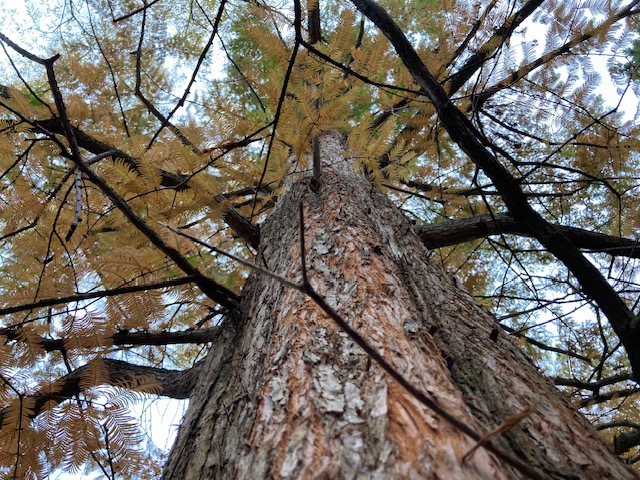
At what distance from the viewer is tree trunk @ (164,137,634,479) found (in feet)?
2.24

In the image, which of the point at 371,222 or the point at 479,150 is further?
the point at 371,222

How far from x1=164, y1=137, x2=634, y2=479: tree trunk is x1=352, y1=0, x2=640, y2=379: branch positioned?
1.42 ft

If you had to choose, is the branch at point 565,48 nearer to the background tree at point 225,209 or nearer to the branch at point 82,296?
the background tree at point 225,209

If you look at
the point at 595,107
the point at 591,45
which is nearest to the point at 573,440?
the point at 591,45

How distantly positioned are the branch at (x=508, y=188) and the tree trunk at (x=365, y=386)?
434 millimetres

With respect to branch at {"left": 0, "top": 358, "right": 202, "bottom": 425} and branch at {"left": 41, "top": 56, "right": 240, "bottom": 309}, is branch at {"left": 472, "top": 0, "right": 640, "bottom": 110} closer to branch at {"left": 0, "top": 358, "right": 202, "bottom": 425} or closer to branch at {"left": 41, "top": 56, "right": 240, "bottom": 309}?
branch at {"left": 41, "top": 56, "right": 240, "bottom": 309}

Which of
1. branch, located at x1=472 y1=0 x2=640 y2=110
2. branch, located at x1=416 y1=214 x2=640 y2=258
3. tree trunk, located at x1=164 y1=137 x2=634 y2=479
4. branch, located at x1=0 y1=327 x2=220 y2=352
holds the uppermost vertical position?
branch, located at x1=472 y1=0 x2=640 y2=110

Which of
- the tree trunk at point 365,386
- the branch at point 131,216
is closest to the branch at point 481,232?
the tree trunk at point 365,386

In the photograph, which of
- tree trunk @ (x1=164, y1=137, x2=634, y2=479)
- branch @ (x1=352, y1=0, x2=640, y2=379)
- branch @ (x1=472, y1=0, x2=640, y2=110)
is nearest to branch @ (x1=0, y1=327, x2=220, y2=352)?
tree trunk @ (x1=164, y1=137, x2=634, y2=479)

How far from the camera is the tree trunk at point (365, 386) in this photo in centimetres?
68

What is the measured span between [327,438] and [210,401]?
68cm

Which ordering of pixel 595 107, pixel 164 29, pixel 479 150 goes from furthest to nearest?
pixel 164 29, pixel 595 107, pixel 479 150

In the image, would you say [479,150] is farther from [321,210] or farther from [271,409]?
[271,409]

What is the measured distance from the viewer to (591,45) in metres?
1.83
